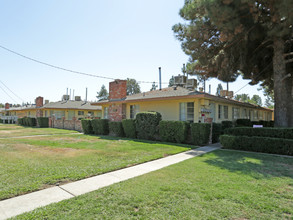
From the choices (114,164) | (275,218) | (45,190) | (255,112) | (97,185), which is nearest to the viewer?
(275,218)

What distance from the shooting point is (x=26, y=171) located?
16.5 feet

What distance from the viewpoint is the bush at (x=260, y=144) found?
7621 millimetres

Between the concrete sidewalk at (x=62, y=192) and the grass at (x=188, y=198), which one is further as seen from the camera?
the concrete sidewalk at (x=62, y=192)

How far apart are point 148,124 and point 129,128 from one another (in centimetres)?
185

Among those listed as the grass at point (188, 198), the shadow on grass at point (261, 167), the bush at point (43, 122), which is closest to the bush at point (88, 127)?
the shadow on grass at point (261, 167)

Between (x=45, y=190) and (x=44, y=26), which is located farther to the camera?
(x=44, y=26)

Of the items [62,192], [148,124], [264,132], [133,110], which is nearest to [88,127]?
[133,110]

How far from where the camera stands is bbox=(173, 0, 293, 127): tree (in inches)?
370

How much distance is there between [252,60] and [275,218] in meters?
14.1

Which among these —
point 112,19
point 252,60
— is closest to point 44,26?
point 112,19

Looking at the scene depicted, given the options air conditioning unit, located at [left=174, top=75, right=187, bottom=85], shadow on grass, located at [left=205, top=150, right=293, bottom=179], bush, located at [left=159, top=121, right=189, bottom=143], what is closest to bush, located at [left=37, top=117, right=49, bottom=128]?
air conditioning unit, located at [left=174, top=75, right=187, bottom=85]

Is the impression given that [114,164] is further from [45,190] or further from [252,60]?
[252,60]

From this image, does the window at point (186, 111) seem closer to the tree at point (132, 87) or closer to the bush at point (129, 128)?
the bush at point (129, 128)

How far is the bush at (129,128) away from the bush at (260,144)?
19.7 ft
